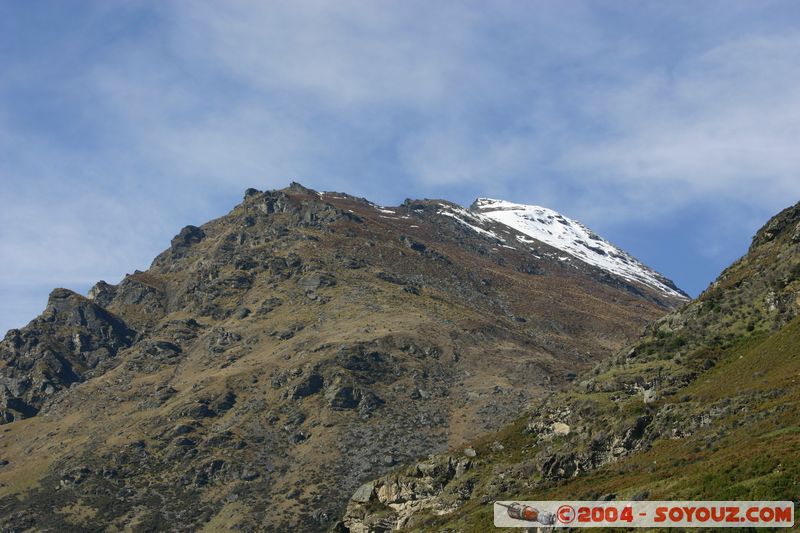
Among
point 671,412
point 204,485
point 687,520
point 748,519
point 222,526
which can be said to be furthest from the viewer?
point 204,485

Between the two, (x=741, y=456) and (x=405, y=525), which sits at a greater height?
(x=741, y=456)

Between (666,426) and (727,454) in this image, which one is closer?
(727,454)

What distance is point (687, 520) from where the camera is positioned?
50250mm

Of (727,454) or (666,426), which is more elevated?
(666,426)

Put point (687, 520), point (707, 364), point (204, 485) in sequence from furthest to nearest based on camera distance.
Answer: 1. point (204, 485)
2. point (707, 364)
3. point (687, 520)

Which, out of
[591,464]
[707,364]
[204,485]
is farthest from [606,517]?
[204,485]

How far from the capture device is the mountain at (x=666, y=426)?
59.5m

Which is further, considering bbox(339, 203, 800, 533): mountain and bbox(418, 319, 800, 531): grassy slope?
bbox(339, 203, 800, 533): mountain

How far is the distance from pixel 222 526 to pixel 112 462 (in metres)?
39.7

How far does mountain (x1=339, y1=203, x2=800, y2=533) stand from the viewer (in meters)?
59.5

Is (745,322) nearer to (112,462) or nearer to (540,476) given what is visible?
(540,476)

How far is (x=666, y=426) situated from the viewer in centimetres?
7450

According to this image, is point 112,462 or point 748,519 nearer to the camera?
point 748,519

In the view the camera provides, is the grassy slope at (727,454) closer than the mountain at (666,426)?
Yes
